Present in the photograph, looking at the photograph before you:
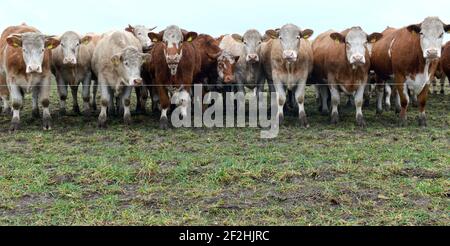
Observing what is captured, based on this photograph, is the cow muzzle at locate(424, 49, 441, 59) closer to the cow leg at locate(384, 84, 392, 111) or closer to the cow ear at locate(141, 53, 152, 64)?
the cow leg at locate(384, 84, 392, 111)

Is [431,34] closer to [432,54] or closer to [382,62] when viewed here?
[432,54]

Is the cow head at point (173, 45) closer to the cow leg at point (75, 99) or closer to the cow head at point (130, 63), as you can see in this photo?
the cow head at point (130, 63)

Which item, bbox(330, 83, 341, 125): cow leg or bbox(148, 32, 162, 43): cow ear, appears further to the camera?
bbox(330, 83, 341, 125): cow leg

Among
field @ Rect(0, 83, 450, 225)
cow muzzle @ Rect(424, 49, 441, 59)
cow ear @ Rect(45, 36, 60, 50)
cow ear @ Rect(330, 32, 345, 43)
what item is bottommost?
field @ Rect(0, 83, 450, 225)

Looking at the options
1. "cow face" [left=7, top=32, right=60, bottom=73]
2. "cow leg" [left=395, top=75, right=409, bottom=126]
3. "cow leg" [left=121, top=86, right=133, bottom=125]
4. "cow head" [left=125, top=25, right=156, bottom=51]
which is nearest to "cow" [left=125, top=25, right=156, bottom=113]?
"cow head" [left=125, top=25, right=156, bottom=51]

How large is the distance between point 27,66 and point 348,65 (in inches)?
227

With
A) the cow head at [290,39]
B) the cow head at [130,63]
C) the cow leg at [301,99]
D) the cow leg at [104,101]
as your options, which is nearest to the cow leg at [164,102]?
the cow head at [130,63]

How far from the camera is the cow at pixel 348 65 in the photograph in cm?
1027

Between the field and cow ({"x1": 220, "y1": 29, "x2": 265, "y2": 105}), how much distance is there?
2.35 metres

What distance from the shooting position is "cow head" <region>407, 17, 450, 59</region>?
9.52 m

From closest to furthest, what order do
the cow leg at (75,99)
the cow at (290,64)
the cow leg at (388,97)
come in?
the cow at (290,64) < the cow leg at (75,99) < the cow leg at (388,97)

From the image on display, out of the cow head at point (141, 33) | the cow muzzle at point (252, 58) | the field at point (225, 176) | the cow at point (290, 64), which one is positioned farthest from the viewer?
the cow head at point (141, 33)

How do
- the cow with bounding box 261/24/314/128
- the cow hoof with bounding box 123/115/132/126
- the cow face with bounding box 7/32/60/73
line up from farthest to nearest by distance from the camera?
the cow hoof with bounding box 123/115/132/126, the cow with bounding box 261/24/314/128, the cow face with bounding box 7/32/60/73
